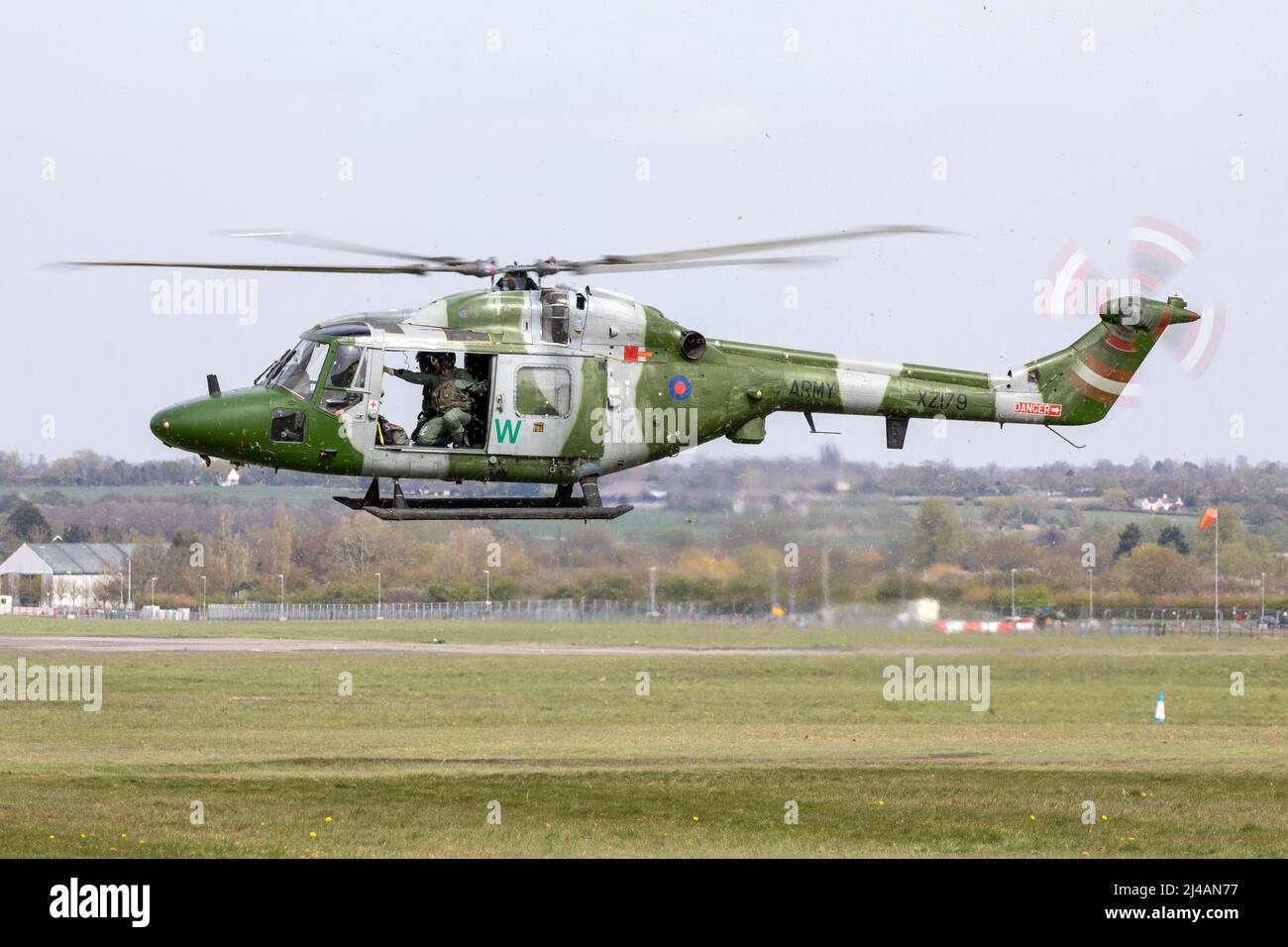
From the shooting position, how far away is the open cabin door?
22.5 meters

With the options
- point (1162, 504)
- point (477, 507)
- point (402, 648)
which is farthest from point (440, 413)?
point (1162, 504)

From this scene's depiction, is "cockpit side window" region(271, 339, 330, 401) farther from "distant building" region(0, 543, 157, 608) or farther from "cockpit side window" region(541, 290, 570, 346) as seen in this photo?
"distant building" region(0, 543, 157, 608)

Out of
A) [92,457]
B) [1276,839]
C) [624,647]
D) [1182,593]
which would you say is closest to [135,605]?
[92,457]

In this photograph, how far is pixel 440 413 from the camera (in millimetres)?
22516

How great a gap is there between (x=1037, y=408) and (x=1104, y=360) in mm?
1395

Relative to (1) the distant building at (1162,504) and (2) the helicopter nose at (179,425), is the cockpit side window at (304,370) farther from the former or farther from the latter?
(1) the distant building at (1162,504)

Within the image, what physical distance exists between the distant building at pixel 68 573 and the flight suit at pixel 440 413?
99441mm

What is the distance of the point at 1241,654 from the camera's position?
74812 mm

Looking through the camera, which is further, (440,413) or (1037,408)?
(1037,408)

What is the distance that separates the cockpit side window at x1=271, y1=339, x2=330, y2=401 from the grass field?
19.1 feet

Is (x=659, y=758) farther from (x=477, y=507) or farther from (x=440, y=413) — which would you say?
(x=440, y=413)

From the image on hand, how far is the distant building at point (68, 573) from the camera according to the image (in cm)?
12167

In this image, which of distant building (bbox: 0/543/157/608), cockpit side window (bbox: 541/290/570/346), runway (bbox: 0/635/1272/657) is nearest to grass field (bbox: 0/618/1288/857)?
runway (bbox: 0/635/1272/657)
